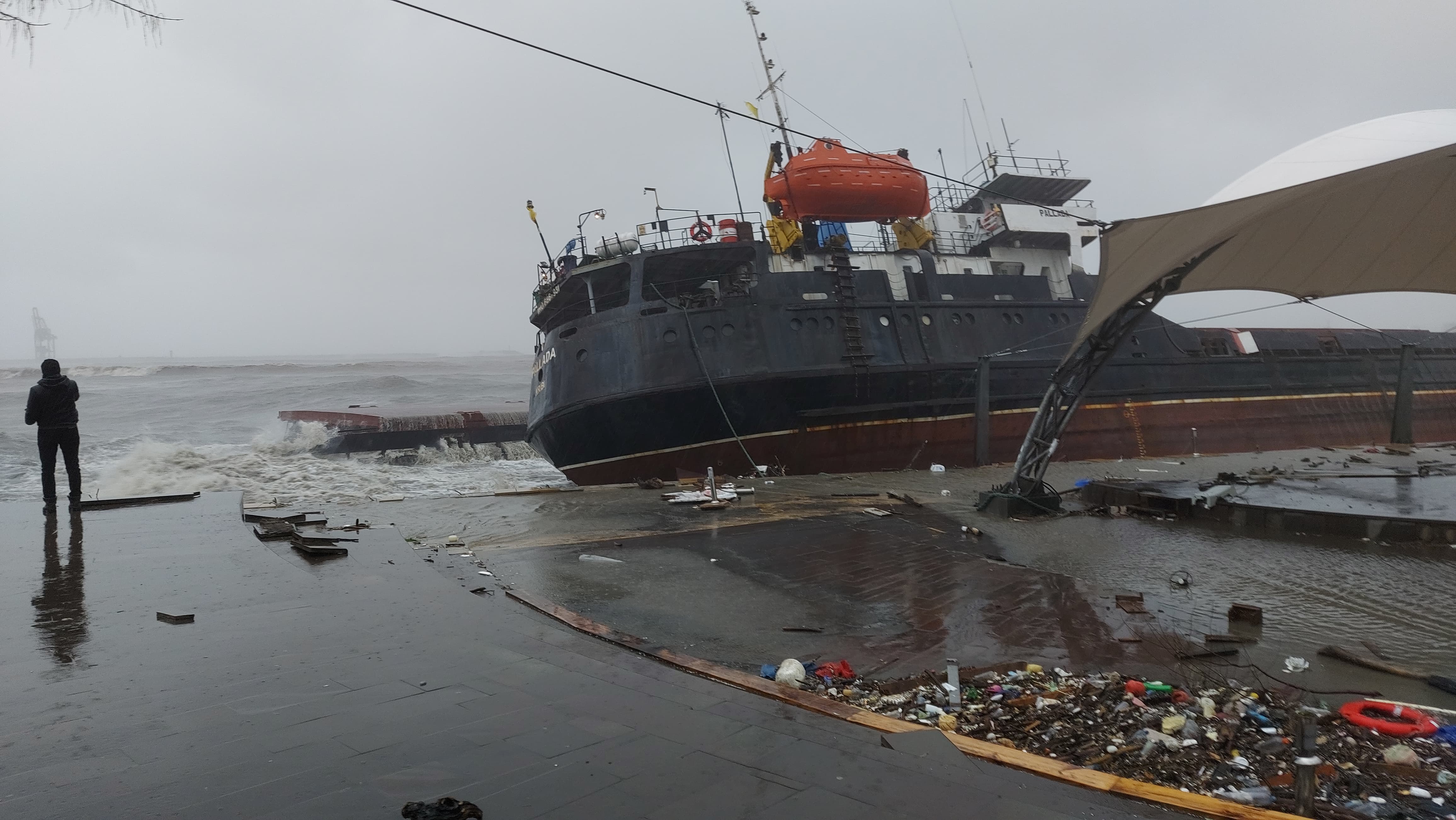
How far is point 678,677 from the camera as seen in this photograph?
334 cm

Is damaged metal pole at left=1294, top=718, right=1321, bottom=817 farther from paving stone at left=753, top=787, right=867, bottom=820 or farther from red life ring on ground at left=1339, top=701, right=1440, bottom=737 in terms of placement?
paving stone at left=753, top=787, right=867, bottom=820

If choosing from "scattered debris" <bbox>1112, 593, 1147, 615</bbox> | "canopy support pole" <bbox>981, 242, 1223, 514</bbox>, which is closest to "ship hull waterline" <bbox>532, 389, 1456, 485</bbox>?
"canopy support pole" <bbox>981, 242, 1223, 514</bbox>

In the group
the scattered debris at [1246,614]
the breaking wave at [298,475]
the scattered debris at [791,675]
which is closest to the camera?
the scattered debris at [791,675]

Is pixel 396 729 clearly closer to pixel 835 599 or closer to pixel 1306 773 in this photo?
pixel 1306 773

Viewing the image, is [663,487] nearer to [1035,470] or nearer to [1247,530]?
[1035,470]

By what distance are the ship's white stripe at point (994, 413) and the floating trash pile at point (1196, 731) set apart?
10.8 meters

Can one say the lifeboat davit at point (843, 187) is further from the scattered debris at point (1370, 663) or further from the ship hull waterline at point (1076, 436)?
the scattered debris at point (1370, 663)

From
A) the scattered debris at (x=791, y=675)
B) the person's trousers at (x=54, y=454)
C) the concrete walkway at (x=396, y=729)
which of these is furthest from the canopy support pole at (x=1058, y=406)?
the person's trousers at (x=54, y=454)

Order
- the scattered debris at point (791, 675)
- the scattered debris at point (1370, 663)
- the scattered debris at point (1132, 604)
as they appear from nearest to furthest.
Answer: the scattered debris at point (791, 675), the scattered debris at point (1370, 663), the scattered debris at point (1132, 604)

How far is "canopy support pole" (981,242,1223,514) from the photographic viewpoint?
867 cm

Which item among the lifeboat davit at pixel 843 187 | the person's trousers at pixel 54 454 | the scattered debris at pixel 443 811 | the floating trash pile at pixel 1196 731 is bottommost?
the floating trash pile at pixel 1196 731

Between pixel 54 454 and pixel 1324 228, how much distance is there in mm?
13515

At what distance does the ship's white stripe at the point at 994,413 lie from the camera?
47.7 feet

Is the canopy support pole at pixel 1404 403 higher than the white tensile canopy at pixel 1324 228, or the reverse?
the white tensile canopy at pixel 1324 228
